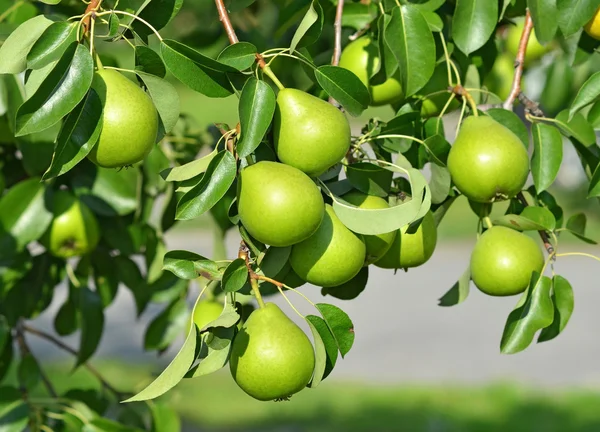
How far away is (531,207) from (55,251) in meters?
0.99

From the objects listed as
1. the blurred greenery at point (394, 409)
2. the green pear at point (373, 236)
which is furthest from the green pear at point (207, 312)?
the blurred greenery at point (394, 409)

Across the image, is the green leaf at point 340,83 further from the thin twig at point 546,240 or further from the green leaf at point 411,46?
the thin twig at point 546,240

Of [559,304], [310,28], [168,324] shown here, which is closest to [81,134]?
[310,28]

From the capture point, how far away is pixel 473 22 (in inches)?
54.9

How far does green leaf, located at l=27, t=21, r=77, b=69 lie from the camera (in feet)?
3.36

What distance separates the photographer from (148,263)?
193cm

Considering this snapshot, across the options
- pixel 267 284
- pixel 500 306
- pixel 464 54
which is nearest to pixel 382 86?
pixel 464 54

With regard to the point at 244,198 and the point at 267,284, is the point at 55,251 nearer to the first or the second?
the point at 267,284

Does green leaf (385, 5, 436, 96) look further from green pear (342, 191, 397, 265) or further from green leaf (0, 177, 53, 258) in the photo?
green leaf (0, 177, 53, 258)

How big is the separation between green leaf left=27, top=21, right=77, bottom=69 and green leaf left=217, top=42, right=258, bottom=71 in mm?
177

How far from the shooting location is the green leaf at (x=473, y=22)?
4.56 ft

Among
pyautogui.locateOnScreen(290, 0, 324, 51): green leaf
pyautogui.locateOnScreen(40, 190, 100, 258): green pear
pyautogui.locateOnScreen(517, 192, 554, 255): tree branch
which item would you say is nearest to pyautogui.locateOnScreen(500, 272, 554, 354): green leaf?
pyautogui.locateOnScreen(517, 192, 554, 255): tree branch

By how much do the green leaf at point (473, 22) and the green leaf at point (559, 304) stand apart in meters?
0.39

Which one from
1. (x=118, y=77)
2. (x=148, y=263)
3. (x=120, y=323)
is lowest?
(x=120, y=323)
